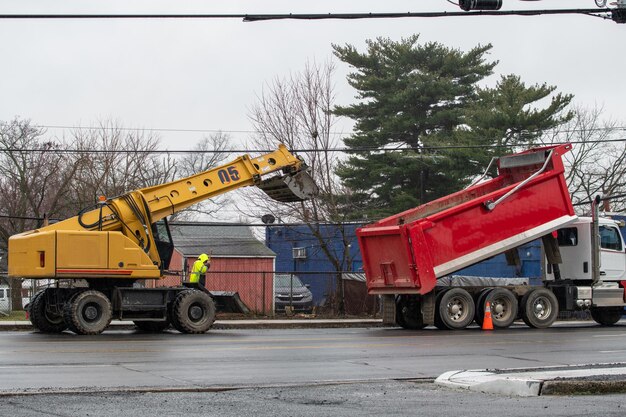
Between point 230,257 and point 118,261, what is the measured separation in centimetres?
2395

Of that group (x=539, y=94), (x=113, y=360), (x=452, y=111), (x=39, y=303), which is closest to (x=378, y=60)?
(x=452, y=111)

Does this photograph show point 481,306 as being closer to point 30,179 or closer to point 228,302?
point 228,302

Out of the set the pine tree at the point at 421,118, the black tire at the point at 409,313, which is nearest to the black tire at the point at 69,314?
the black tire at the point at 409,313

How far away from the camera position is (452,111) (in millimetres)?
49719

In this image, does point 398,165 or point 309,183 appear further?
point 398,165

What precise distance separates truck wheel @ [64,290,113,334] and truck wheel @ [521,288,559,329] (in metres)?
10.1

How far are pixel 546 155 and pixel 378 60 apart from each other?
27247mm

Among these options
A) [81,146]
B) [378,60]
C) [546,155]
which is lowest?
[546,155]

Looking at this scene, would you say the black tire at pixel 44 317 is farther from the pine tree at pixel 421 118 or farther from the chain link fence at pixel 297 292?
the pine tree at pixel 421 118

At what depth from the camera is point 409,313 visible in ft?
81.7

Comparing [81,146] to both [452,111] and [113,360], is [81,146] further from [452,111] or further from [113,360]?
[113,360]

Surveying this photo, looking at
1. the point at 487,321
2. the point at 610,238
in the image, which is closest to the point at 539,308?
the point at 487,321

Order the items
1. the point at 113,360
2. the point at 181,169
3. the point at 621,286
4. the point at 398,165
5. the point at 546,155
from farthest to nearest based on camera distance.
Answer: the point at 181,169
the point at 398,165
the point at 621,286
the point at 546,155
the point at 113,360

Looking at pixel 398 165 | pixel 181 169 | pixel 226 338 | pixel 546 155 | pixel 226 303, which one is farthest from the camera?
pixel 181 169
